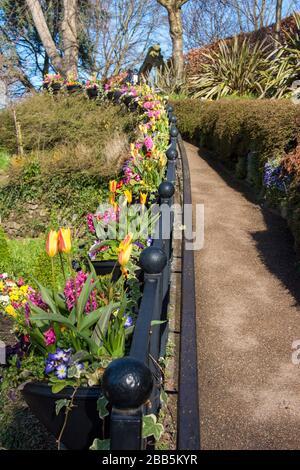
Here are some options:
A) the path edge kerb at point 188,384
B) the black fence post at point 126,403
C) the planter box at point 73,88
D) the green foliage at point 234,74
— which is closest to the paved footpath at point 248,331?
the path edge kerb at point 188,384

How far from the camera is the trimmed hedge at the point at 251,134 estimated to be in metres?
6.49

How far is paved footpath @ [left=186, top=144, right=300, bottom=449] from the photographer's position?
3.04 m

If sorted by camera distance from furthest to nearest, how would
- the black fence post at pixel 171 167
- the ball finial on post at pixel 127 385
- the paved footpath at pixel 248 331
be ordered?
the black fence post at pixel 171 167 → the paved footpath at pixel 248 331 → the ball finial on post at pixel 127 385

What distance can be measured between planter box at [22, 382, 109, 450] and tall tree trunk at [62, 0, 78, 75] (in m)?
22.2

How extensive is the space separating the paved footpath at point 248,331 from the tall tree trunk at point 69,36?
18.4 metres

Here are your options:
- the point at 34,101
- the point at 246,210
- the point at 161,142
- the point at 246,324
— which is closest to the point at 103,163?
the point at 161,142

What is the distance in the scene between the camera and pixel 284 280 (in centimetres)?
509

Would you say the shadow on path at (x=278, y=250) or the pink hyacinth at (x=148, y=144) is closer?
the shadow on path at (x=278, y=250)

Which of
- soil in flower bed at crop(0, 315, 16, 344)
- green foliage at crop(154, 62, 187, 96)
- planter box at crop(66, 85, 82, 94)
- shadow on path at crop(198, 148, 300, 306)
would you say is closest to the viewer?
shadow on path at crop(198, 148, 300, 306)

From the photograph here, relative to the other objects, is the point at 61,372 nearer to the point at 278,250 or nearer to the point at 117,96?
the point at 278,250

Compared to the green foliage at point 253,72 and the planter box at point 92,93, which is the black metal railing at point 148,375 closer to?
the green foliage at point 253,72

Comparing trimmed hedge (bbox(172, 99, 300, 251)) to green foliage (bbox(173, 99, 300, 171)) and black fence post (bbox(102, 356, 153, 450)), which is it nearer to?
green foliage (bbox(173, 99, 300, 171))

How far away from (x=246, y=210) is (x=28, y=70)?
90.2 ft

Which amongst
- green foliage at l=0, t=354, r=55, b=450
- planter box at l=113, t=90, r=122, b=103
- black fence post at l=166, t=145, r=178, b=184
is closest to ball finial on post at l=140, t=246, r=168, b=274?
green foliage at l=0, t=354, r=55, b=450
